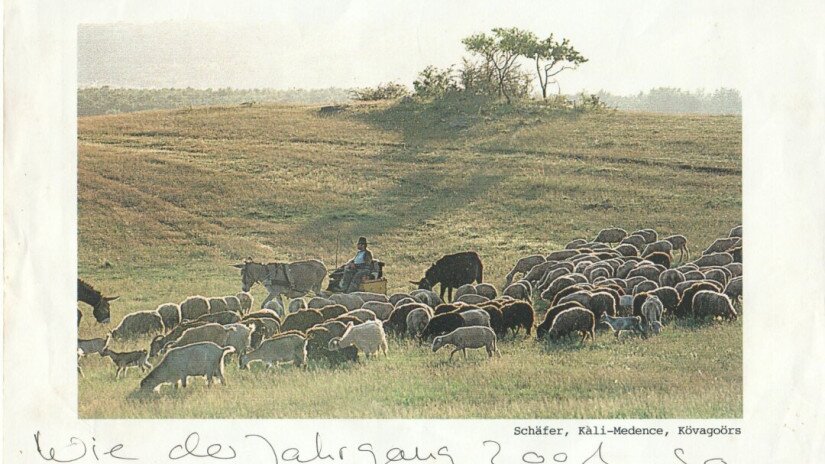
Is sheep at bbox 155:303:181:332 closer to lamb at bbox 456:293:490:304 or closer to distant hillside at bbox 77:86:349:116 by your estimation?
distant hillside at bbox 77:86:349:116

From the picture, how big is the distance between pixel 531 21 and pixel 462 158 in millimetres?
1646

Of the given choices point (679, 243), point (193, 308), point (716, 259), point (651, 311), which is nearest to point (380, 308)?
point (193, 308)

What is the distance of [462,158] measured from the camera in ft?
32.8

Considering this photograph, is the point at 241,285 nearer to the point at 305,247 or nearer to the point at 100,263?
the point at 305,247

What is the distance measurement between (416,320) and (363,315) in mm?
539

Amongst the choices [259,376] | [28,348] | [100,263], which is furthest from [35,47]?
[259,376]

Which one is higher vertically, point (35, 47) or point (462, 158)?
point (35, 47)

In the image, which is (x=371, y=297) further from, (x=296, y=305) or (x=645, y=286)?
(x=645, y=286)

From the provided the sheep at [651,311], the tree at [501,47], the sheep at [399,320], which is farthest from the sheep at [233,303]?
the sheep at [651,311]

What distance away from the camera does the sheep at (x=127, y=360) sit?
8.84m

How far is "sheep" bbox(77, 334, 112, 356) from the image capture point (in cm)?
885

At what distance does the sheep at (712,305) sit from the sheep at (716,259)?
300mm

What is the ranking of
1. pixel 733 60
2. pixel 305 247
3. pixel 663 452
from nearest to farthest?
pixel 663 452 < pixel 733 60 < pixel 305 247

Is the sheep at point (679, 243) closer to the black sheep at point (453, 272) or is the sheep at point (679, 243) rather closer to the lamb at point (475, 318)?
the black sheep at point (453, 272)
